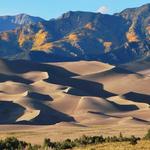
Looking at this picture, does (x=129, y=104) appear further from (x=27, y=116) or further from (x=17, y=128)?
(x=17, y=128)

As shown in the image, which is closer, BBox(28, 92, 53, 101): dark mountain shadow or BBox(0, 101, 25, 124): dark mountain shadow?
BBox(0, 101, 25, 124): dark mountain shadow

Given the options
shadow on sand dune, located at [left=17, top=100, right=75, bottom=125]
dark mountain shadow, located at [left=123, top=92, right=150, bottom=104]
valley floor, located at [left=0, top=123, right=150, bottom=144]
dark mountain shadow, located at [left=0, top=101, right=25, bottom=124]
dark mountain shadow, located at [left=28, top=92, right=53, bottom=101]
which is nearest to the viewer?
valley floor, located at [left=0, top=123, right=150, bottom=144]

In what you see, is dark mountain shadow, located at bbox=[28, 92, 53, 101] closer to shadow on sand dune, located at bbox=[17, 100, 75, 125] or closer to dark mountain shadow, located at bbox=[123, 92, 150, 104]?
shadow on sand dune, located at bbox=[17, 100, 75, 125]

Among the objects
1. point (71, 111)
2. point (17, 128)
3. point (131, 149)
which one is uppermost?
point (71, 111)

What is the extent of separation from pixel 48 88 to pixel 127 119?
236 feet

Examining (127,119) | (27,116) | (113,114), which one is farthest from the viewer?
(113,114)

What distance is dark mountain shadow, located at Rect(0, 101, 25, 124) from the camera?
140875mm

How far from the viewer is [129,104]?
169 m

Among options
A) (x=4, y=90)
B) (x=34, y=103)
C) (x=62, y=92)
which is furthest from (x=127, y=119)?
(x=4, y=90)

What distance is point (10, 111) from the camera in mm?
147875

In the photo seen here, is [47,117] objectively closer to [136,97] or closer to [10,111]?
[10,111]

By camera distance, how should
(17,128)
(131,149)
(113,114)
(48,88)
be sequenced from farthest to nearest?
(48,88), (113,114), (17,128), (131,149)

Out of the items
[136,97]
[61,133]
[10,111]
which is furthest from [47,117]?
[136,97]

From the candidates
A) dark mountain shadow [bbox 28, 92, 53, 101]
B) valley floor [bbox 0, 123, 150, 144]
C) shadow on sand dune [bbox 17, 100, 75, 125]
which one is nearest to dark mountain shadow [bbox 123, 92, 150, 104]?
Result: dark mountain shadow [bbox 28, 92, 53, 101]
